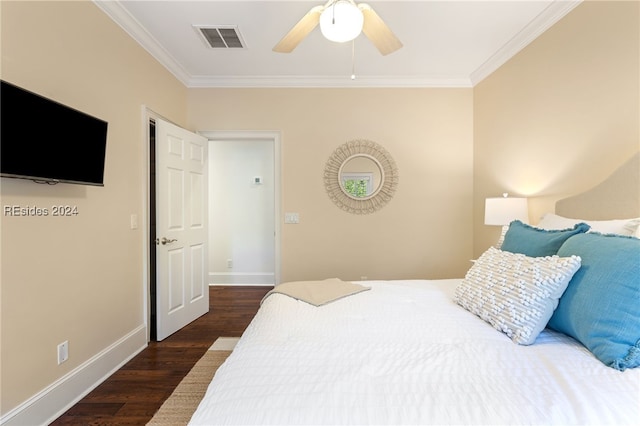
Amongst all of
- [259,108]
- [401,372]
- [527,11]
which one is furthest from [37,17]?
[527,11]

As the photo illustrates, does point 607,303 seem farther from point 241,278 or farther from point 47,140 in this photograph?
point 241,278

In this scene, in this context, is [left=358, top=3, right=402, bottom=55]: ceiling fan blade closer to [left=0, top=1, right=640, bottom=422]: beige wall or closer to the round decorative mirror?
[left=0, top=1, right=640, bottom=422]: beige wall

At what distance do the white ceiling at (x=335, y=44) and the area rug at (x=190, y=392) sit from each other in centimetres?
269

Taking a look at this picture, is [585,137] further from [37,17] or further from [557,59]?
[37,17]

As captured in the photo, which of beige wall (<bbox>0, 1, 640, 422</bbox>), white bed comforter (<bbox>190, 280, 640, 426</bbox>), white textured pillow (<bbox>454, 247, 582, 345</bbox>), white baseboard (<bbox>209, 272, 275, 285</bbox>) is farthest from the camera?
white baseboard (<bbox>209, 272, 275, 285</bbox>)

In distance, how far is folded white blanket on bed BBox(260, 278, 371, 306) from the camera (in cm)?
173

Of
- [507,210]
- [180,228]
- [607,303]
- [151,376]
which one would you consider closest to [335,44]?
[507,210]

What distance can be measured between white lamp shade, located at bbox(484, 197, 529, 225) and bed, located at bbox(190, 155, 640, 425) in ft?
2.42

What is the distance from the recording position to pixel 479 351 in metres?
1.12

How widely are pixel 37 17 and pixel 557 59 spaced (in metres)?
3.38

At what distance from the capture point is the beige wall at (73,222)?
5.00 ft

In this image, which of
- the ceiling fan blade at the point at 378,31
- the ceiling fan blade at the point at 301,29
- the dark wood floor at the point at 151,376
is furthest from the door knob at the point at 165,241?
the ceiling fan blade at the point at 378,31

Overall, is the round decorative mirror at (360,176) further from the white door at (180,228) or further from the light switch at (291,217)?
the white door at (180,228)

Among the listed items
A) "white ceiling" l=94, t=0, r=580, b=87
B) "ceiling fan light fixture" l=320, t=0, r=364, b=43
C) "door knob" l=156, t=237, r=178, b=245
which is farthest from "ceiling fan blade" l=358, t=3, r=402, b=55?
"door knob" l=156, t=237, r=178, b=245
